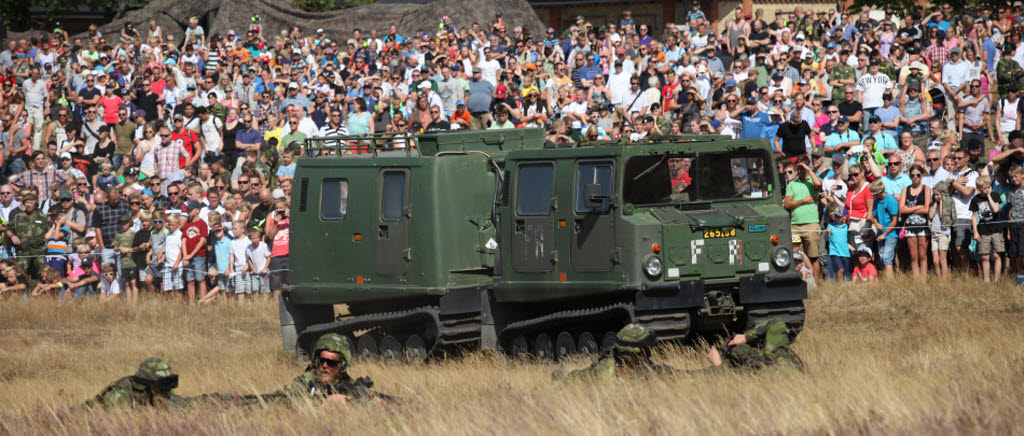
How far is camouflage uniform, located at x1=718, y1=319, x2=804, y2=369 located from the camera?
11.6m

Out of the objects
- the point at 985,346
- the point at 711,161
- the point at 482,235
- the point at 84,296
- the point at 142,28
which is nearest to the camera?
the point at 985,346

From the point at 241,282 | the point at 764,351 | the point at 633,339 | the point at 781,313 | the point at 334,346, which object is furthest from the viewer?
the point at 241,282

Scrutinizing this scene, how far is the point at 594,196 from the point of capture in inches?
540

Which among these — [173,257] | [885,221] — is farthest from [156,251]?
[885,221]

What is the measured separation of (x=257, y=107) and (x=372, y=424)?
1964 cm

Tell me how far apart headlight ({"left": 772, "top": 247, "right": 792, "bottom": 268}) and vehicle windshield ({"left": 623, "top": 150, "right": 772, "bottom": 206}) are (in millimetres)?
750

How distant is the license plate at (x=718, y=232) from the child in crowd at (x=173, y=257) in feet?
36.6

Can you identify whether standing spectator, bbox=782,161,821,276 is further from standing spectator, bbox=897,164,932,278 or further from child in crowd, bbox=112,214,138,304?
child in crowd, bbox=112,214,138,304

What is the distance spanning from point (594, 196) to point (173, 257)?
10589 millimetres

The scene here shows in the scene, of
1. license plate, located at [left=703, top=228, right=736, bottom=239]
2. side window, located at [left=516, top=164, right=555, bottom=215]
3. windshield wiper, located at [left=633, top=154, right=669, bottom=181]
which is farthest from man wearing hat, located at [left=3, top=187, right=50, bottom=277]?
license plate, located at [left=703, top=228, right=736, bottom=239]

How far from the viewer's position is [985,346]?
1338 cm

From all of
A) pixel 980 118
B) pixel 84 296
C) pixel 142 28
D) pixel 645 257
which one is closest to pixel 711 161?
pixel 645 257

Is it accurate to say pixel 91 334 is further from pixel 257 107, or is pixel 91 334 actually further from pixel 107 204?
pixel 257 107

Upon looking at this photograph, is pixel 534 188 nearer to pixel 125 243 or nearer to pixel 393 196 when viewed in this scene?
pixel 393 196
